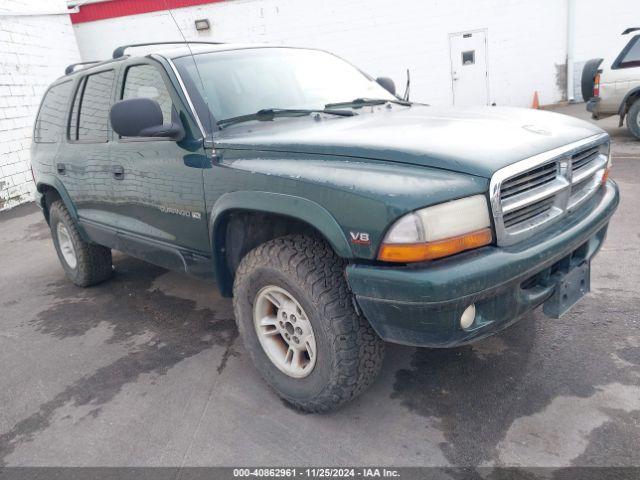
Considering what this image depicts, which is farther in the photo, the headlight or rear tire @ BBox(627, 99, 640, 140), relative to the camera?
rear tire @ BBox(627, 99, 640, 140)

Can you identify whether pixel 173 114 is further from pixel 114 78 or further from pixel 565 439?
pixel 565 439

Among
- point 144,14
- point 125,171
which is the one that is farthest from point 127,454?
point 144,14

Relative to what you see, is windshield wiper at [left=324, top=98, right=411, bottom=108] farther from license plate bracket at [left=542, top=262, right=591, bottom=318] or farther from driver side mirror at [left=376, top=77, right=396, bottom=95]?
license plate bracket at [left=542, top=262, right=591, bottom=318]

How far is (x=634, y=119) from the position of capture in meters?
8.46

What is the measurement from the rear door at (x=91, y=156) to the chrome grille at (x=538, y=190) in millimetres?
2737

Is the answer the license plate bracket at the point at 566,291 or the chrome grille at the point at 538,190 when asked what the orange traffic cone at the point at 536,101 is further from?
the license plate bracket at the point at 566,291

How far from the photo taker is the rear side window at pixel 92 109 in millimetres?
3686

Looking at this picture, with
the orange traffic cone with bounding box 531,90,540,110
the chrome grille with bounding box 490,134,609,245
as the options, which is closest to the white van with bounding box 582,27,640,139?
the orange traffic cone with bounding box 531,90,540,110

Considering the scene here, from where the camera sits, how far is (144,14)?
44.3ft

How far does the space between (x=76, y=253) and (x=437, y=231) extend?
3748 millimetres

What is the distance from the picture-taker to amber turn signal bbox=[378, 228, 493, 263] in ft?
6.45

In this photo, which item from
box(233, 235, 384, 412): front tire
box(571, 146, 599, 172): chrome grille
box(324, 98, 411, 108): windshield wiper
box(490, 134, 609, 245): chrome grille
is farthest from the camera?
box(324, 98, 411, 108): windshield wiper

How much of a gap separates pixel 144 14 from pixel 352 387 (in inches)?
548

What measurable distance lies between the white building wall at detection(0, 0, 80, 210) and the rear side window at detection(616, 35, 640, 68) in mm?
10942
